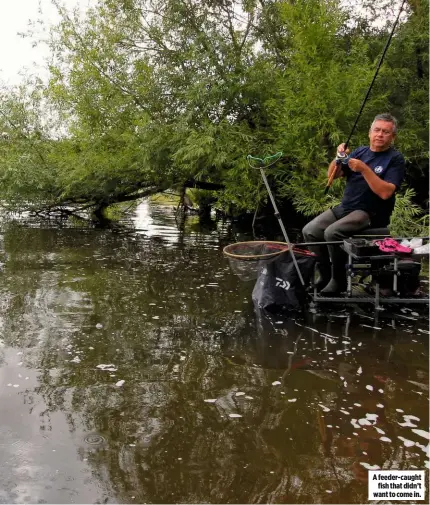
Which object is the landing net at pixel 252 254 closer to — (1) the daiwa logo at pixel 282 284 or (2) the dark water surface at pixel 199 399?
(1) the daiwa logo at pixel 282 284

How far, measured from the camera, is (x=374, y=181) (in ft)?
16.8

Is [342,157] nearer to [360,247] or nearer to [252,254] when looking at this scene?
[360,247]

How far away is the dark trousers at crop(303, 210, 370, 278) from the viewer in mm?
5445

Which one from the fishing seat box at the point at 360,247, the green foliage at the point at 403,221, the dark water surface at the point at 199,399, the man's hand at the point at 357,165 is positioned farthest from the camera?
the green foliage at the point at 403,221

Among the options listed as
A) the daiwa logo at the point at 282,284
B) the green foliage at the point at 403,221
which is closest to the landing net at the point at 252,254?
the daiwa logo at the point at 282,284

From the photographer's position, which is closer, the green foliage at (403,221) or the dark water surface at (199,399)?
the dark water surface at (199,399)

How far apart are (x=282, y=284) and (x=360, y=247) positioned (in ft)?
3.37

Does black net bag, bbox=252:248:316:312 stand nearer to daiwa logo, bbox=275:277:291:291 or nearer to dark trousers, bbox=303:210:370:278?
daiwa logo, bbox=275:277:291:291

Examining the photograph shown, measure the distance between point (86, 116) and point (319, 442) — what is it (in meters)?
13.7

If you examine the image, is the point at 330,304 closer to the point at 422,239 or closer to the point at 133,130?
the point at 422,239

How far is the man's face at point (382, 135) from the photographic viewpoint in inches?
208

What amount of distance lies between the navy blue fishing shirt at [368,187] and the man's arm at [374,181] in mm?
100

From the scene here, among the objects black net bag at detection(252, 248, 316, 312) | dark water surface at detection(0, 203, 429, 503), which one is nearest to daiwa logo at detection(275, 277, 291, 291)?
black net bag at detection(252, 248, 316, 312)

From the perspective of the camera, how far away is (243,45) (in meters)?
13.6
